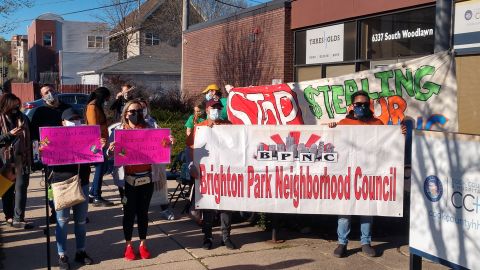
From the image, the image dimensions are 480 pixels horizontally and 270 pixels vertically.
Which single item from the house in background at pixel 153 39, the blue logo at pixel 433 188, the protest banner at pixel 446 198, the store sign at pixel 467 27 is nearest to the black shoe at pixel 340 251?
the protest banner at pixel 446 198

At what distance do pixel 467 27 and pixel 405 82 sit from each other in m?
3.51

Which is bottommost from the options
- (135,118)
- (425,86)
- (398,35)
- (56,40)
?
(135,118)

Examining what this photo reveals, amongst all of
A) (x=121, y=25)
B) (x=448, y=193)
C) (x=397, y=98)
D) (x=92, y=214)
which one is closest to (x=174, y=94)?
(x=92, y=214)

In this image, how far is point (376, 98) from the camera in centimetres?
679

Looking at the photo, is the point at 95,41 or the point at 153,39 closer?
the point at 153,39

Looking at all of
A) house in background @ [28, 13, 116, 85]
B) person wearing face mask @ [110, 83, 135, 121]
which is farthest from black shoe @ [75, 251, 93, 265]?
house in background @ [28, 13, 116, 85]

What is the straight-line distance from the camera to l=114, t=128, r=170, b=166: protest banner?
5418mm

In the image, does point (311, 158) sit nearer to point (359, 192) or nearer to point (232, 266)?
point (359, 192)

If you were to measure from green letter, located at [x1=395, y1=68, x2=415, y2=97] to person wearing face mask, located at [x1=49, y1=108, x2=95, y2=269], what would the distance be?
3.76 metres

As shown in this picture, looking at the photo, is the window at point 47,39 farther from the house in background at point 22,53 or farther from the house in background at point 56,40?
the house in background at point 22,53

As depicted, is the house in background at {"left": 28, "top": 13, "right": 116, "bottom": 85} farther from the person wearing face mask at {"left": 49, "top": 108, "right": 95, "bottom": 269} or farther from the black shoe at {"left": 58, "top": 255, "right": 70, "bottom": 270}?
the black shoe at {"left": 58, "top": 255, "right": 70, "bottom": 270}

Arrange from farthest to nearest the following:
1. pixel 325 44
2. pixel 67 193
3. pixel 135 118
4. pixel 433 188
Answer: pixel 325 44
pixel 135 118
pixel 67 193
pixel 433 188

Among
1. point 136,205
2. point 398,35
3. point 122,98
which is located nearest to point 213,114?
point 136,205

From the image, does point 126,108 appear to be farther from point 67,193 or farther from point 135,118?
point 67,193
